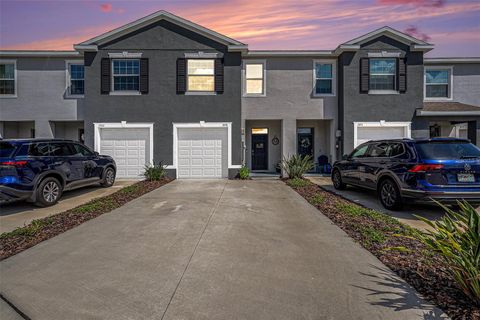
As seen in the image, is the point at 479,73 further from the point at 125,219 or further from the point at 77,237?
the point at 77,237

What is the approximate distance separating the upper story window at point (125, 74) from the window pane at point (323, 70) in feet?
27.6

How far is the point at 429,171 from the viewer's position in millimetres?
6043

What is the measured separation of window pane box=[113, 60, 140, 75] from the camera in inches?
500

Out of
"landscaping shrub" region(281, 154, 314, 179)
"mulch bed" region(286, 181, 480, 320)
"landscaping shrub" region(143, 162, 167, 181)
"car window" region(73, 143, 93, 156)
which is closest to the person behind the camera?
"mulch bed" region(286, 181, 480, 320)

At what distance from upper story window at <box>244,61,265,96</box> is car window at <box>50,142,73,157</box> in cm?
803

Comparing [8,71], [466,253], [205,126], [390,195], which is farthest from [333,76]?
[8,71]

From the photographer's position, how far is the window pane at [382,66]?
13023mm

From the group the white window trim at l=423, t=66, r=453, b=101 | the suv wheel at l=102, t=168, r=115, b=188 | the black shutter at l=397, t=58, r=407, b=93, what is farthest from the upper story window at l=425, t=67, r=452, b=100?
the suv wheel at l=102, t=168, r=115, b=188

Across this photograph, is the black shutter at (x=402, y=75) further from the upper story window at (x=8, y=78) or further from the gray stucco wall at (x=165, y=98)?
the upper story window at (x=8, y=78)

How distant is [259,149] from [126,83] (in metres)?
7.33

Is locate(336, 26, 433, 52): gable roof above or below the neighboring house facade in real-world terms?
above

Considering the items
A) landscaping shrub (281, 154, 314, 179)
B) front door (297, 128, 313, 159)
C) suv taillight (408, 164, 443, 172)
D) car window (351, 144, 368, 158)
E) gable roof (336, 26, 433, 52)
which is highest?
gable roof (336, 26, 433, 52)

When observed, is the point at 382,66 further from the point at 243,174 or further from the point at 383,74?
the point at 243,174

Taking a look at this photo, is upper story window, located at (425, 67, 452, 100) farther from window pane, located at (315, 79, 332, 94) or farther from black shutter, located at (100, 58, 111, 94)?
black shutter, located at (100, 58, 111, 94)
